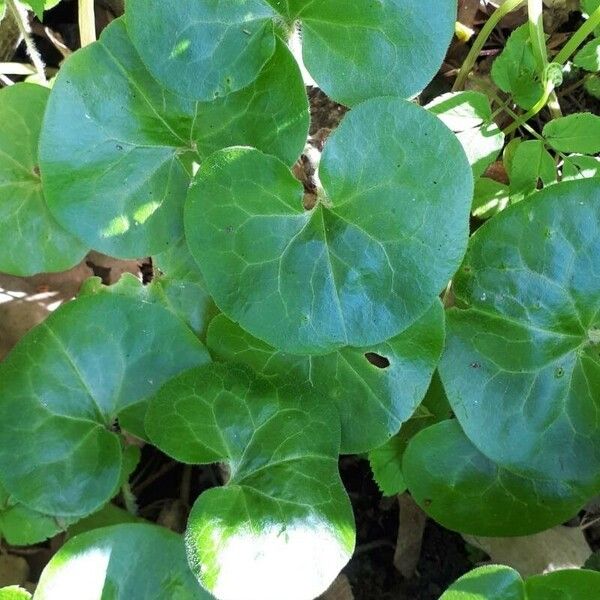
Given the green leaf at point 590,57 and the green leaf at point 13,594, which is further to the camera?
the green leaf at point 590,57

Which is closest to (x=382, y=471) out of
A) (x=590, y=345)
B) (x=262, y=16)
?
(x=590, y=345)

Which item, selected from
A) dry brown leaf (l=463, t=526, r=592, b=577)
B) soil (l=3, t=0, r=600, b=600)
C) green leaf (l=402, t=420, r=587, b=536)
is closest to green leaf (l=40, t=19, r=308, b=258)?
soil (l=3, t=0, r=600, b=600)

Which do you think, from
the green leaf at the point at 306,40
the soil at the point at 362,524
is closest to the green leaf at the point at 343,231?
the green leaf at the point at 306,40

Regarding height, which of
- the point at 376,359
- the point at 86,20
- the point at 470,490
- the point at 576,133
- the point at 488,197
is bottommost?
the point at 470,490

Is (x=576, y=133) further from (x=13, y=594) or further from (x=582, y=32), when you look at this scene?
(x=13, y=594)

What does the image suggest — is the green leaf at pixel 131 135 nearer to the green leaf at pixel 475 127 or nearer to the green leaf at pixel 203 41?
the green leaf at pixel 203 41

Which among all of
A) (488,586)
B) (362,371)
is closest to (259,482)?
(362,371)

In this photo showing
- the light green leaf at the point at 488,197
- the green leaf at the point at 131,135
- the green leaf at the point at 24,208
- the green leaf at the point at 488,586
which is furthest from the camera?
the light green leaf at the point at 488,197
